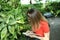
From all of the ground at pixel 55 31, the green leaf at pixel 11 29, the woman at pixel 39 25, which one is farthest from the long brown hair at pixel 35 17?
the ground at pixel 55 31

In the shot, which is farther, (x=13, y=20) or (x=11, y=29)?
(x=13, y=20)

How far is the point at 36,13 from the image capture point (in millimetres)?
3625

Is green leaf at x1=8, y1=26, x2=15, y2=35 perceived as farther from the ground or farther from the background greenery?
the ground

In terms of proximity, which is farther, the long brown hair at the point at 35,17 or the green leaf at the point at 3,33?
the green leaf at the point at 3,33

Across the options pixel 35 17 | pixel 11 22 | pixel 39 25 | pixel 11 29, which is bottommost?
pixel 11 29

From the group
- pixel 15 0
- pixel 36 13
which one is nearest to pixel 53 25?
pixel 15 0

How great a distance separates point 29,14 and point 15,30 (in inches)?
58.5

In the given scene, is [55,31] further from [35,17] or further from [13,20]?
[35,17]

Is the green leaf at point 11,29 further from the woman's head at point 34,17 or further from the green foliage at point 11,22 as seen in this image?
the woman's head at point 34,17

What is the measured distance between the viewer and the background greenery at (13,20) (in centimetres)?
493

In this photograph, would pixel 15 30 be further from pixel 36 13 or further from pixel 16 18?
pixel 36 13

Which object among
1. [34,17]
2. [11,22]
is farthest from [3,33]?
[34,17]

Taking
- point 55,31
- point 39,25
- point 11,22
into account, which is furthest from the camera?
point 55,31

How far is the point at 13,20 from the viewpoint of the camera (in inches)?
199
